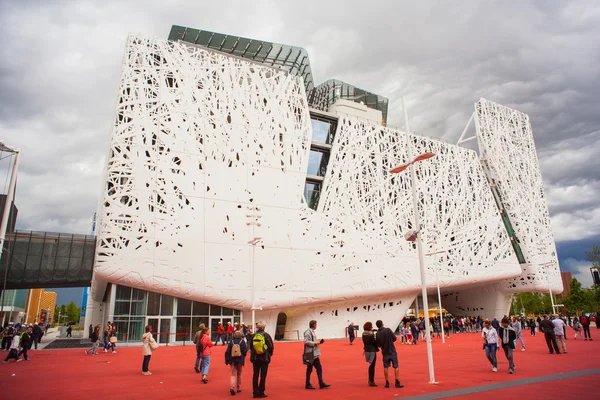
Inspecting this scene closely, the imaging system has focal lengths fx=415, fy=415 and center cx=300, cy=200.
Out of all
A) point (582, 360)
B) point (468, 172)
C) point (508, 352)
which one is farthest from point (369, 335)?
point (468, 172)

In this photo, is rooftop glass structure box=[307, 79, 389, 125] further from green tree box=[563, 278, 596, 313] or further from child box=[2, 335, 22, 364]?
green tree box=[563, 278, 596, 313]

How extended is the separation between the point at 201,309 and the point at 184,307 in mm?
1058

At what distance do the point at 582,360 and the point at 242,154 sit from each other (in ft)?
66.7

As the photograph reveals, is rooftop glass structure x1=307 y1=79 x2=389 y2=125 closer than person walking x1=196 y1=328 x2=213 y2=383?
No

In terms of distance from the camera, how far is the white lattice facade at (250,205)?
75.8 feet

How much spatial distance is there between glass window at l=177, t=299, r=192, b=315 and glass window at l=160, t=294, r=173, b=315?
0.46 m

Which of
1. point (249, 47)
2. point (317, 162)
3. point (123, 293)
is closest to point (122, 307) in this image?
point (123, 293)

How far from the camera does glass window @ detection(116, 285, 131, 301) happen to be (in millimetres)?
24078

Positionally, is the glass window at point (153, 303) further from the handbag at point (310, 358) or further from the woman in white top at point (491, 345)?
the woman in white top at point (491, 345)

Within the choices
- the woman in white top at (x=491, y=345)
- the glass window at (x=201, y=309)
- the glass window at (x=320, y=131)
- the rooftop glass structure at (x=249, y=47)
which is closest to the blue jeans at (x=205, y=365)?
the woman in white top at (x=491, y=345)

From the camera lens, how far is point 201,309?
2577cm

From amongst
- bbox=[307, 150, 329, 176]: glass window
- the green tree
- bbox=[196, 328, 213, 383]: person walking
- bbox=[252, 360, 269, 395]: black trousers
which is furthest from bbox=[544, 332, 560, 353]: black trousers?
the green tree

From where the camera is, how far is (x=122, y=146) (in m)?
23.8

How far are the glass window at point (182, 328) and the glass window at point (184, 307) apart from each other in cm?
35
